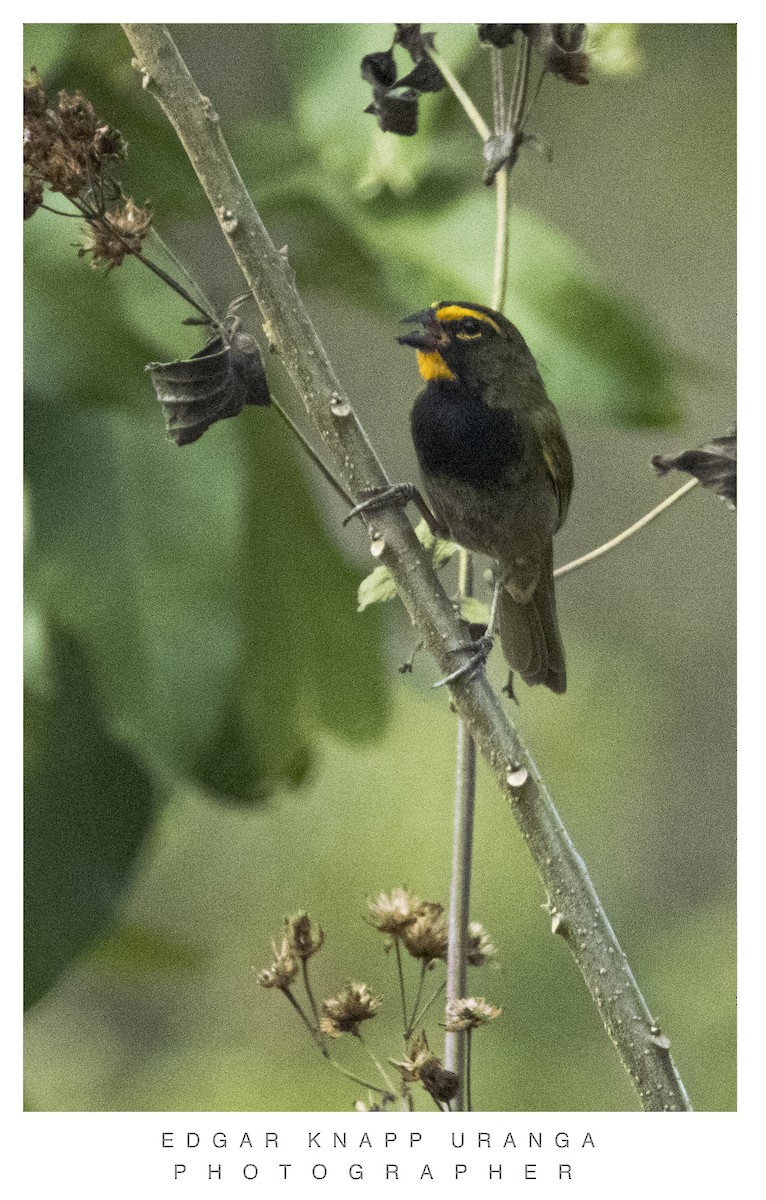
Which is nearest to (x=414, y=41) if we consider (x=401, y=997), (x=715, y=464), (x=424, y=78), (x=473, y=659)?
(x=424, y=78)

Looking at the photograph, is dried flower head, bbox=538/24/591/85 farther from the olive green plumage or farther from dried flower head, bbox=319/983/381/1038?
dried flower head, bbox=319/983/381/1038

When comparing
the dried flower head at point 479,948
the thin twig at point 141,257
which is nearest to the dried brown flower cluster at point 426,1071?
the dried flower head at point 479,948

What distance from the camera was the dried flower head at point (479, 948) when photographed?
4.12ft

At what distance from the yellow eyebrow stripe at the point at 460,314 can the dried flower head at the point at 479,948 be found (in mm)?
634

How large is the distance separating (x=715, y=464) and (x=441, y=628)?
14.0 inches

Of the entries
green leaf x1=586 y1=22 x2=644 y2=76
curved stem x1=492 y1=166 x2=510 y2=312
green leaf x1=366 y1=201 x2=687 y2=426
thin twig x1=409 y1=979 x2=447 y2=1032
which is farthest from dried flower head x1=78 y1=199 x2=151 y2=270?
thin twig x1=409 y1=979 x2=447 y2=1032

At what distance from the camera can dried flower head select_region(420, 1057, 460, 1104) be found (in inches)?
48.6

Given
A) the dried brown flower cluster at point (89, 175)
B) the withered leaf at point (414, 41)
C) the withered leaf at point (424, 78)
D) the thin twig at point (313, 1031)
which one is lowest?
the thin twig at point (313, 1031)

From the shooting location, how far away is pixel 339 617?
129 cm

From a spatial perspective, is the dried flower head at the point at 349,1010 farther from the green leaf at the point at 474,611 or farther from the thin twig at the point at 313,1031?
the green leaf at the point at 474,611

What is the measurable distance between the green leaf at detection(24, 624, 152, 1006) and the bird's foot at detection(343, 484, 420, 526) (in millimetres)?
355

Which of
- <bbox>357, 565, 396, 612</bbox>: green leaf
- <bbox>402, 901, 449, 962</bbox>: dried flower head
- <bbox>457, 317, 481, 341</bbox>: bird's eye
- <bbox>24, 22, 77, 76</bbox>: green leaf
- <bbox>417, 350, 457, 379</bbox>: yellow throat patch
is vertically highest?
<bbox>24, 22, 77, 76</bbox>: green leaf

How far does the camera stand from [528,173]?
4.25ft
